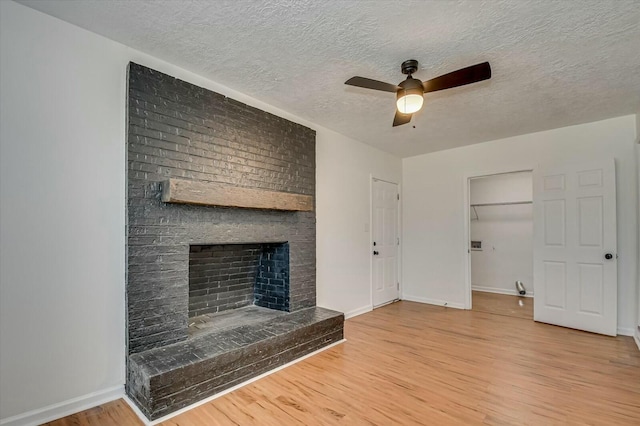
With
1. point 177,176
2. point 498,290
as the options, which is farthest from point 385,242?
point 177,176

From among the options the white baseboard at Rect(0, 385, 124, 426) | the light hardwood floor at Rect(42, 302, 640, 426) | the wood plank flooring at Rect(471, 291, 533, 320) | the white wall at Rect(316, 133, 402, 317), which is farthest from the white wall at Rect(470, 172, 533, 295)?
the white baseboard at Rect(0, 385, 124, 426)

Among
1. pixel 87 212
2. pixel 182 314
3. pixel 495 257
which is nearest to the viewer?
pixel 87 212

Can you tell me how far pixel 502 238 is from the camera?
6.15 metres

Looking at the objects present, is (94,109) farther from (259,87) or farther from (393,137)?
(393,137)

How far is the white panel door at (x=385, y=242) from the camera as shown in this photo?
16.1 feet

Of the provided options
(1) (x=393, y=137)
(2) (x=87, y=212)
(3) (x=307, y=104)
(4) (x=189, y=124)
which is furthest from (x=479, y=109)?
Result: (2) (x=87, y=212)

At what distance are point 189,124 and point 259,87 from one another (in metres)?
0.77

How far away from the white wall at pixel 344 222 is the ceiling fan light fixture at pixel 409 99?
1.67 metres

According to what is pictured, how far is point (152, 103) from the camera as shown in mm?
2420

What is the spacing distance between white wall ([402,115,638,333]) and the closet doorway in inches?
32.3

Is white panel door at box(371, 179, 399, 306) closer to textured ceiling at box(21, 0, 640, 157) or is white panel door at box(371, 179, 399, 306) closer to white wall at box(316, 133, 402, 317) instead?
white wall at box(316, 133, 402, 317)

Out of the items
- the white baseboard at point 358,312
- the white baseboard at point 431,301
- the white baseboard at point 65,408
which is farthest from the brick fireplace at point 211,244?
the white baseboard at point 431,301

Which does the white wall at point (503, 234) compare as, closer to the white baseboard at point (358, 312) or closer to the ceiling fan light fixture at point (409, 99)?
the white baseboard at point (358, 312)

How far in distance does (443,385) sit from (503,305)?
3308 mm
